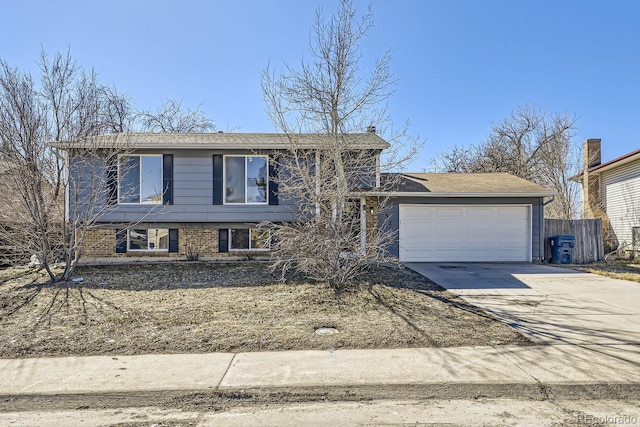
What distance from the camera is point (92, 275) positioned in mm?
9047

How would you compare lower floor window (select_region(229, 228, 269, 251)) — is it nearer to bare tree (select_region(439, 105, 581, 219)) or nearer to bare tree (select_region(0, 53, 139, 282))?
bare tree (select_region(0, 53, 139, 282))

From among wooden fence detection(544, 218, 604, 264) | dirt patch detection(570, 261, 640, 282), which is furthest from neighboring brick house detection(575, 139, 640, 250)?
dirt patch detection(570, 261, 640, 282)

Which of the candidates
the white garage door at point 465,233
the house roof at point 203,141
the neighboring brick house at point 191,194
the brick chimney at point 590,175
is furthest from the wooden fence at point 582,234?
the house roof at point 203,141

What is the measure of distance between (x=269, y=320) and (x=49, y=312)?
374 centimetres

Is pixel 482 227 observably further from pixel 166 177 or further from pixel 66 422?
pixel 66 422

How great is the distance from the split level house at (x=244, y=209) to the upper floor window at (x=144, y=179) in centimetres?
3

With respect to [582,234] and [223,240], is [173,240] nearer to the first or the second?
[223,240]

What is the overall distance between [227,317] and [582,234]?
1308 cm

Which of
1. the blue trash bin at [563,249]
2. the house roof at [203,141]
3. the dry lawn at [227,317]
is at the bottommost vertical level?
the dry lawn at [227,317]

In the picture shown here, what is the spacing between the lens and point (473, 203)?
38.9 feet

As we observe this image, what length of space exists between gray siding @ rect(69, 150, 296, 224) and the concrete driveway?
16.1 ft

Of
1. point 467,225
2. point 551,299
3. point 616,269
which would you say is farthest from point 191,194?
point 616,269

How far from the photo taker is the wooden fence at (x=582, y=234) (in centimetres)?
1267

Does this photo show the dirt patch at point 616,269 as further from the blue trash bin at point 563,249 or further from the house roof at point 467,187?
the house roof at point 467,187
